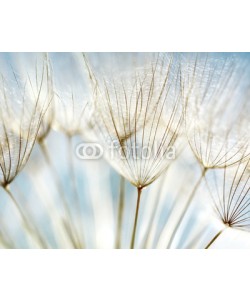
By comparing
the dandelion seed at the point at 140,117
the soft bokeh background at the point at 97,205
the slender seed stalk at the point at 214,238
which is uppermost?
the dandelion seed at the point at 140,117

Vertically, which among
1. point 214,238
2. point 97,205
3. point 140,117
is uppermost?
point 140,117

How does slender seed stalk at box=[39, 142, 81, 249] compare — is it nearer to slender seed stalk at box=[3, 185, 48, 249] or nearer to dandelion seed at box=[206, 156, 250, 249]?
Result: slender seed stalk at box=[3, 185, 48, 249]

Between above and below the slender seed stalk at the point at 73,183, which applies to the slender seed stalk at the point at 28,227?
below

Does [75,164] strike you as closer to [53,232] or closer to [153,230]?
[53,232]

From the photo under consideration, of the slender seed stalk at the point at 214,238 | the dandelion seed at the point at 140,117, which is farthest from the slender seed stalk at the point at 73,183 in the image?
the slender seed stalk at the point at 214,238

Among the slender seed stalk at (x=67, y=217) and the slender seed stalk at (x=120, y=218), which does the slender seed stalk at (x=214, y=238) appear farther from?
the slender seed stalk at (x=67, y=217)

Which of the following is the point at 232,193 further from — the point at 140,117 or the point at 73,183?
the point at 73,183

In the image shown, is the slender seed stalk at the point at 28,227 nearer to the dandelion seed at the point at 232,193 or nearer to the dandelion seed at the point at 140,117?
the dandelion seed at the point at 140,117

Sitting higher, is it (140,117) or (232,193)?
(140,117)

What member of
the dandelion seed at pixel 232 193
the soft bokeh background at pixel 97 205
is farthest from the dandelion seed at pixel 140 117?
the dandelion seed at pixel 232 193

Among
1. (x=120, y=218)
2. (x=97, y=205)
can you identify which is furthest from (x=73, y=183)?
(x=120, y=218)
